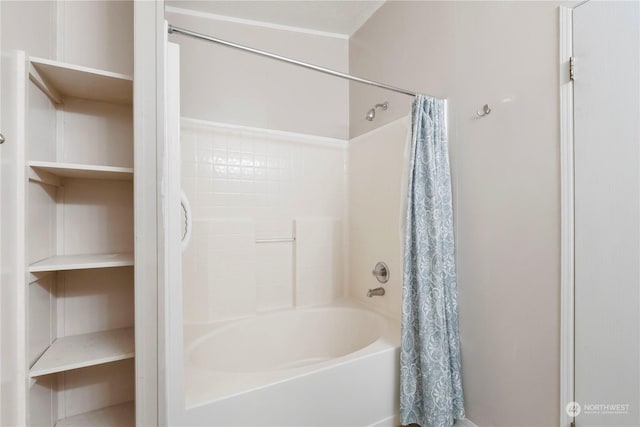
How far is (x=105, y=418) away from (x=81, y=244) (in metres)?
0.78

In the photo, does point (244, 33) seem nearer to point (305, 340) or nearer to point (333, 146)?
point (333, 146)

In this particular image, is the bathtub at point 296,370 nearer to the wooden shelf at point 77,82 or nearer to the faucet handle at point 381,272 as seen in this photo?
the faucet handle at point 381,272

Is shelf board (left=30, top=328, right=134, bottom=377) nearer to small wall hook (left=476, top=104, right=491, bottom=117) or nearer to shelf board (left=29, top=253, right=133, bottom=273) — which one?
shelf board (left=29, top=253, right=133, bottom=273)

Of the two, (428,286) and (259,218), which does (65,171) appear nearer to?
(259,218)

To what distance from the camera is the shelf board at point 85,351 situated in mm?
1098

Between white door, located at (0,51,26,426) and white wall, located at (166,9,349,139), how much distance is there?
1148 mm

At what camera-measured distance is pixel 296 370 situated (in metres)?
1.41

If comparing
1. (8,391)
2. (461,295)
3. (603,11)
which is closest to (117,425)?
(8,391)

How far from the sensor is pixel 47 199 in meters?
1.28

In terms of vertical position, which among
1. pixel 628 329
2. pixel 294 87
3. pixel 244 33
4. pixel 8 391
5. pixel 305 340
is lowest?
pixel 305 340

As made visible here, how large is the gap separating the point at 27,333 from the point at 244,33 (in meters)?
2.26

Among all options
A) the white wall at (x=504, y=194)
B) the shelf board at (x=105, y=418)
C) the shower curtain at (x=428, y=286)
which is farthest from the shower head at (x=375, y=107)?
the shelf board at (x=105, y=418)

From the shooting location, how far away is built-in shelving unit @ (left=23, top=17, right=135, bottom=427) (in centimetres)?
116

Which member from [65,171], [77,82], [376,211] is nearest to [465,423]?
[376,211]
